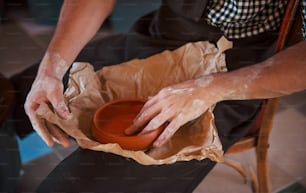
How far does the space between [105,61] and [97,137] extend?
9.0 inches

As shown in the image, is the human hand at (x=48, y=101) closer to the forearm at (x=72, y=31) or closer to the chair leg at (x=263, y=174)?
the forearm at (x=72, y=31)

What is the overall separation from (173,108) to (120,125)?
8 cm

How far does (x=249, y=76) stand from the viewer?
25.2 inches

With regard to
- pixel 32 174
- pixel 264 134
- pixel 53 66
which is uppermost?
pixel 53 66

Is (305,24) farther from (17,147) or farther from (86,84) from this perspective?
(17,147)

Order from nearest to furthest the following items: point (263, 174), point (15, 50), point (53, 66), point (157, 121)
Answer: point (157, 121) → point (53, 66) → point (263, 174) → point (15, 50)

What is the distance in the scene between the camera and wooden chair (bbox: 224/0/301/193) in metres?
0.72

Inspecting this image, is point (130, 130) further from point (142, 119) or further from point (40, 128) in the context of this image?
point (40, 128)

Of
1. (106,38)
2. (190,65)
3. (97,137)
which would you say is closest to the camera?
(97,137)

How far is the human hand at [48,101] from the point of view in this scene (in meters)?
0.65

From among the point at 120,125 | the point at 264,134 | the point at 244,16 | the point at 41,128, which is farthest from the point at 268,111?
the point at 41,128

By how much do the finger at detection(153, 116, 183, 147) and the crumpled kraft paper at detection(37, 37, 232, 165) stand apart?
0.01 m

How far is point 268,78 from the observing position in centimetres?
64

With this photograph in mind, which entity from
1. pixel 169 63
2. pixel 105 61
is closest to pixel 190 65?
pixel 169 63
